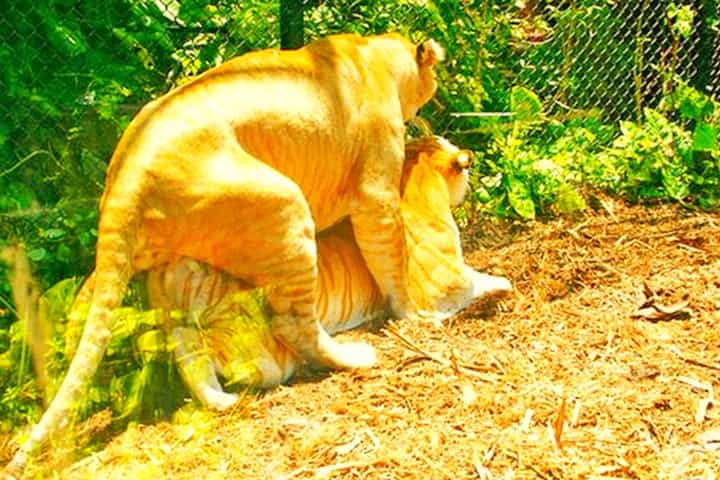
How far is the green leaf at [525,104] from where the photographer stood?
6773 mm

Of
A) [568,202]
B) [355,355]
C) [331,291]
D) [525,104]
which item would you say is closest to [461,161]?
[331,291]

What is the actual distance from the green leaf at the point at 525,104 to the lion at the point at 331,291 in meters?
1.52

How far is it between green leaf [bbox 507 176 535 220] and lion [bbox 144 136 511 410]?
0.98 metres

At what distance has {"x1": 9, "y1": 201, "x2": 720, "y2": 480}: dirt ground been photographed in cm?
365

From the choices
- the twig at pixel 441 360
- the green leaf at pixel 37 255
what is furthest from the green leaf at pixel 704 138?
the green leaf at pixel 37 255

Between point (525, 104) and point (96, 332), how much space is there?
3825 mm

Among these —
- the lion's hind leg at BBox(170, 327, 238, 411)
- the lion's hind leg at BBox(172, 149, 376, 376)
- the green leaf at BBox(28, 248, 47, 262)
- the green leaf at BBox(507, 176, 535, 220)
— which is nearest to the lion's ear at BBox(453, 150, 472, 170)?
the green leaf at BBox(507, 176, 535, 220)

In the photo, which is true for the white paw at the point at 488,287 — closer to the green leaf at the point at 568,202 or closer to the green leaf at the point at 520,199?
the green leaf at the point at 520,199

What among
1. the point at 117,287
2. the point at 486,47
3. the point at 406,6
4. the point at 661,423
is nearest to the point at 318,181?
the point at 117,287

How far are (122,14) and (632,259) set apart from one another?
116 inches

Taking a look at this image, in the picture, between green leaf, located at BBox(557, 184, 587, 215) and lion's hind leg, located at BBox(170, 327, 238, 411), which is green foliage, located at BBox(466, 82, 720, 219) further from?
lion's hind leg, located at BBox(170, 327, 238, 411)

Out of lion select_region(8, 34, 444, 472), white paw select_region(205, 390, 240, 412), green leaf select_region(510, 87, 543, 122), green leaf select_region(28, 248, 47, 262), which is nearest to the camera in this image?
lion select_region(8, 34, 444, 472)

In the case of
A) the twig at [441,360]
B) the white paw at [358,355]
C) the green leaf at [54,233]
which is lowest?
the twig at [441,360]

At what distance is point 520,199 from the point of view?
6375mm
